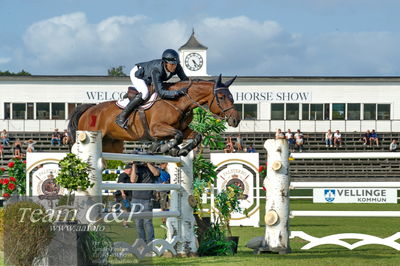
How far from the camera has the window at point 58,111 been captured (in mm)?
44406

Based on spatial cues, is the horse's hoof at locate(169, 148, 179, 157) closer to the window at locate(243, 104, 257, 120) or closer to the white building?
A: the white building

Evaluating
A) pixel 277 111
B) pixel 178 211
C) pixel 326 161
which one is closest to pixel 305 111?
pixel 277 111

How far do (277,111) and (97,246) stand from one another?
40.2 metres

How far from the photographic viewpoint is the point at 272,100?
151ft

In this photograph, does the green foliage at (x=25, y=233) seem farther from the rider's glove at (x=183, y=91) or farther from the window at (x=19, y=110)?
the window at (x=19, y=110)

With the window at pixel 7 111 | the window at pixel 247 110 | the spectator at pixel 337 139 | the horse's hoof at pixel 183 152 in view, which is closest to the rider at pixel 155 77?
the horse's hoof at pixel 183 152

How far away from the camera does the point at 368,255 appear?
8.78 metres

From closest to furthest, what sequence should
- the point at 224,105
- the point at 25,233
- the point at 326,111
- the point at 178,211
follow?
the point at 25,233 → the point at 178,211 → the point at 224,105 → the point at 326,111

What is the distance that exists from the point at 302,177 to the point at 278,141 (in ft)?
90.9

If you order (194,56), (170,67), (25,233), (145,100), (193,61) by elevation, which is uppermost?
(194,56)

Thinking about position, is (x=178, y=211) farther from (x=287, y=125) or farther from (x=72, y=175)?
(x=287, y=125)

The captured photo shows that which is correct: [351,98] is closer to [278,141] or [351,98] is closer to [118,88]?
[118,88]

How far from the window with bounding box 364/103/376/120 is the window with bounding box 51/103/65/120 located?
667 inches

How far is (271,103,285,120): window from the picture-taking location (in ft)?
150
